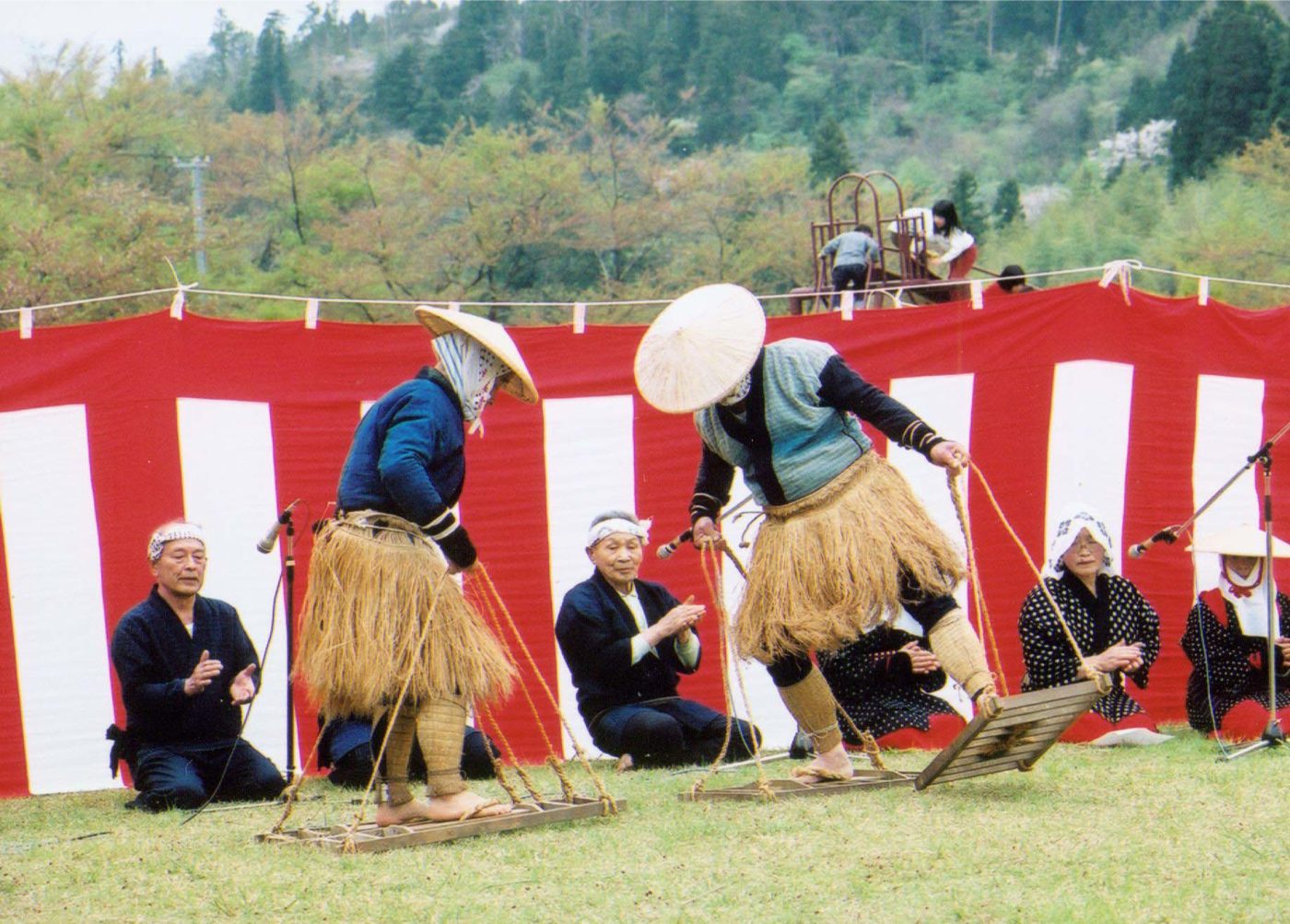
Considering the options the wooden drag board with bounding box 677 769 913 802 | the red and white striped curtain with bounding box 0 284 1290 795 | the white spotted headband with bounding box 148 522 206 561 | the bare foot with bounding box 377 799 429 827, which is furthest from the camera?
the red and white striped curtain with bounding box 0 284 1290 795

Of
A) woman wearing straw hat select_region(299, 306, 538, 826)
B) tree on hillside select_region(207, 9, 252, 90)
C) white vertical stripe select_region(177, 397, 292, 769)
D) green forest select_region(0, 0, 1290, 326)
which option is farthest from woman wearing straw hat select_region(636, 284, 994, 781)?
tree on hillside select_region(207, 9, 252, 90)

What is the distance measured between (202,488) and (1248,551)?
3.92 m

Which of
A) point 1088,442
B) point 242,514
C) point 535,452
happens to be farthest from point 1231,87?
point 242,514

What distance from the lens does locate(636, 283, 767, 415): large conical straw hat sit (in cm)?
433

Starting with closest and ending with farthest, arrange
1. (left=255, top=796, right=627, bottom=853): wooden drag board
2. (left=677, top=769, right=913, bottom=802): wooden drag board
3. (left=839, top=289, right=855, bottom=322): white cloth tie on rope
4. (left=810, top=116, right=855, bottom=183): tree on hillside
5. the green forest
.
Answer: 1. (left=255, top=796, right=627, bottom=853): wooden drag board
2. (left=677, top=769, right=913, bottom=802): wooden drag board
3. (left=839, top=289, right=855, bottom=322): white cloth tie on rope
4. the green forest
5. (left=810, top=116, right=855, bottom=183): tree on hillside

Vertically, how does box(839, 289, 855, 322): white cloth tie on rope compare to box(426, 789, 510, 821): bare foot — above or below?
above

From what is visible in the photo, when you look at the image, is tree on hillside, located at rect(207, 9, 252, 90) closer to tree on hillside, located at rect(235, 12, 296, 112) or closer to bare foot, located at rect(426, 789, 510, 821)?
tree on hillside, located at rect(235, 12, 296, 112)

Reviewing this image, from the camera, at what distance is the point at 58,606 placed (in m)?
5.95

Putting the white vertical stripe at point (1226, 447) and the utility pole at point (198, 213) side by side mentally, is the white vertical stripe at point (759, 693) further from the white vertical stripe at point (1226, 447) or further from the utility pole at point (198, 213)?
the utility pole at point (198, 213)

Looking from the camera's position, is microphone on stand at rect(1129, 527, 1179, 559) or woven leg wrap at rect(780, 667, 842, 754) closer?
woven leg wrap at rect(780, 667, 842, 754)

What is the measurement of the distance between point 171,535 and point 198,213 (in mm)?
19063

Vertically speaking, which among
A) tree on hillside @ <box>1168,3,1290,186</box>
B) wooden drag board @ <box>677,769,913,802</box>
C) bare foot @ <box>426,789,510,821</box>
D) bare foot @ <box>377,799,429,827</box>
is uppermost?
tree on hillside @ <box>1168,3,1290,186</box>

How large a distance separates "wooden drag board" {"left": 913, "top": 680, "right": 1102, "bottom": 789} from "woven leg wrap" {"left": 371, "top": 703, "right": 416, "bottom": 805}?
139 cm

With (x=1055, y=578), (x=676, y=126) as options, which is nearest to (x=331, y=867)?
(x=1055, y=578)
